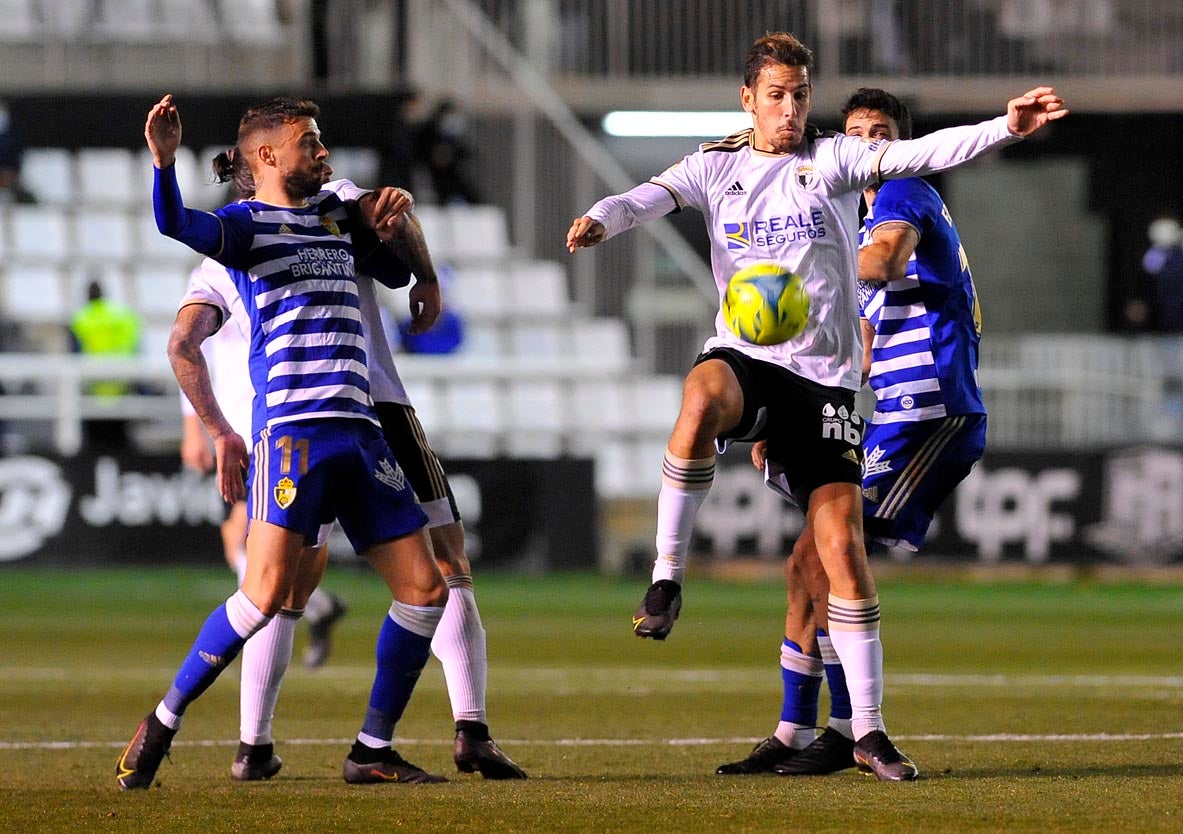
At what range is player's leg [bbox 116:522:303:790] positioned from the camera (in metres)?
5.82

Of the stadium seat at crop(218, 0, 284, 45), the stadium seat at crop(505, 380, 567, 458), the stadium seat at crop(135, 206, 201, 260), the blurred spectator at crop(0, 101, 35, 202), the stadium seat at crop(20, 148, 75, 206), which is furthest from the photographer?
the stadium seat at crop(218, 0, 284, 45)

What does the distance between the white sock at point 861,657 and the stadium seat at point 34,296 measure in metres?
15.7

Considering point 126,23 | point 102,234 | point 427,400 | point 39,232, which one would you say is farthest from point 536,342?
point 126,23

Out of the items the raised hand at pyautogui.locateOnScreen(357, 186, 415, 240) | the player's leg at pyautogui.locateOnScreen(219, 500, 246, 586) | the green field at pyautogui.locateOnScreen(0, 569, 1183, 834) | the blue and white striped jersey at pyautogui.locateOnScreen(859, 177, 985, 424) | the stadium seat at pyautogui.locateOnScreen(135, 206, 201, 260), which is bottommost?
the green field at pyautogui.locateOnScreen(0, 569, 1183, 834)

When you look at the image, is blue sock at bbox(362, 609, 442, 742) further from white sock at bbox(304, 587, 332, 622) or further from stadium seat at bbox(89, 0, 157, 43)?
stadium seat at bbox(89, 0, 157, 43)

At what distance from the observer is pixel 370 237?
244 inches

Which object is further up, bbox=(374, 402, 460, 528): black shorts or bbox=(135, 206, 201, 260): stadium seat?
bbox=(135, 206, 201, 260): stadium seat

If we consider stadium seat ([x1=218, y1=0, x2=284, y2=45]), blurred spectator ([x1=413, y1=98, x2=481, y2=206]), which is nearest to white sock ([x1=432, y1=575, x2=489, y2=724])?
blurred spectator ([x1=413, y1=98, x2=481, y2=206])

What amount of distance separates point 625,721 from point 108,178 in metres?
15.8

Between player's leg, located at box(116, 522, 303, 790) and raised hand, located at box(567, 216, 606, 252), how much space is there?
1232mm

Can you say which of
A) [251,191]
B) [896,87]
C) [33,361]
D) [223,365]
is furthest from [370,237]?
[896,87]

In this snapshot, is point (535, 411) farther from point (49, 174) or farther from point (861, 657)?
point (861, 657)

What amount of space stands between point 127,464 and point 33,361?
187 centimetres

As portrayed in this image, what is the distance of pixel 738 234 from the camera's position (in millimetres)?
6184
